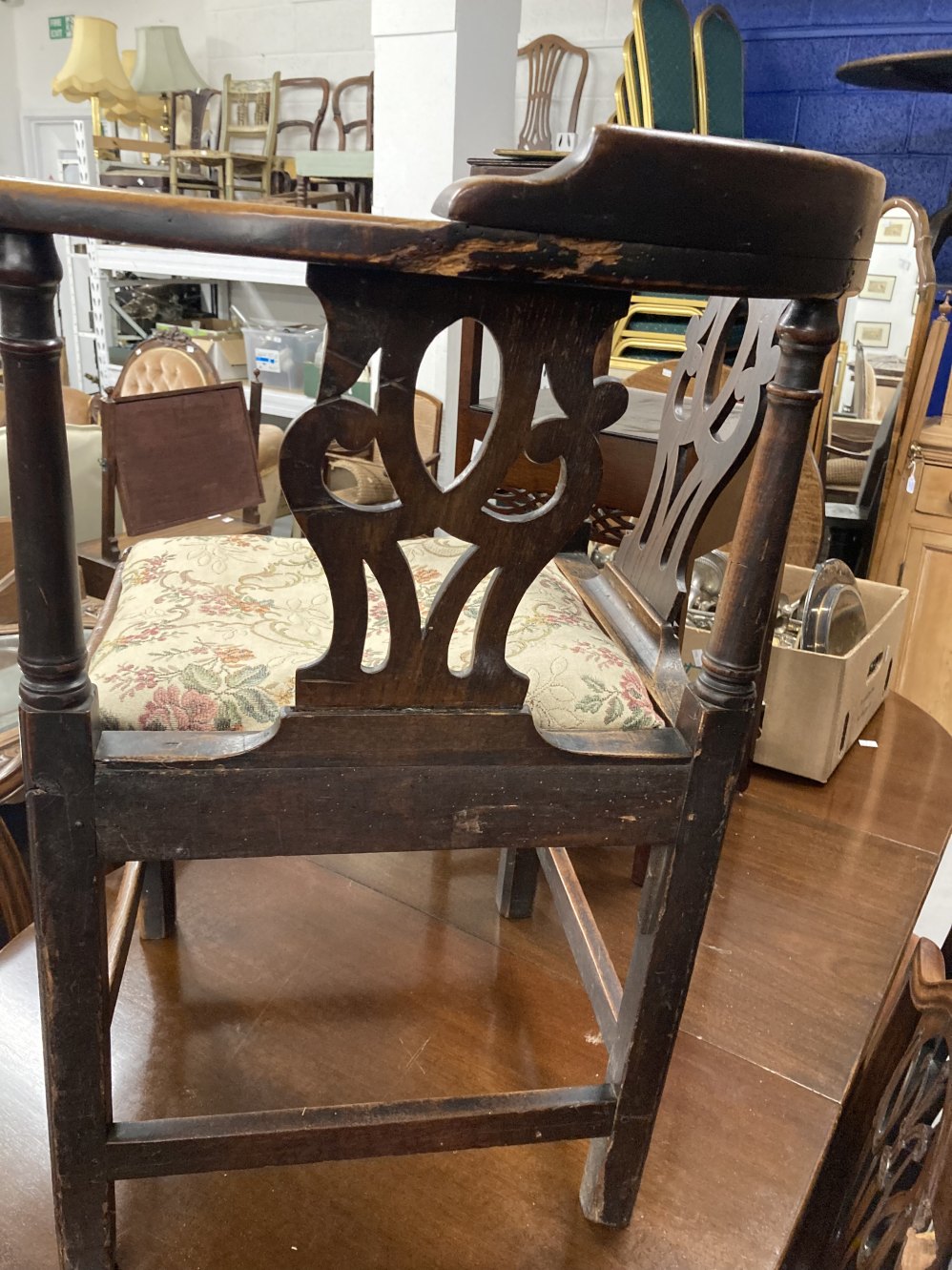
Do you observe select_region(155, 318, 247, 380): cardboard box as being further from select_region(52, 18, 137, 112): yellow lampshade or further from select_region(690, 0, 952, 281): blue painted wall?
select_region(690, 0, 952, 281): blue painted wall

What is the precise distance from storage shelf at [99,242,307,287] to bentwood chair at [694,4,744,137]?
1288 millimetres

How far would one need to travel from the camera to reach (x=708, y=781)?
1.92 feet

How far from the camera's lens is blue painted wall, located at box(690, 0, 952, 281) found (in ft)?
9.18

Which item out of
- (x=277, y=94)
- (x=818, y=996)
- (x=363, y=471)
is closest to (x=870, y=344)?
(x=363, y=471)

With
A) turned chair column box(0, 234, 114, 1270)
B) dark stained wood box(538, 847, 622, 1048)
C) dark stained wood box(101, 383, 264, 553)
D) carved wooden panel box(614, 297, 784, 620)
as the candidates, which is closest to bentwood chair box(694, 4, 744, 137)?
dark stained wood box(101, 383, 264, 553)

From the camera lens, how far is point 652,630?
0.73 m

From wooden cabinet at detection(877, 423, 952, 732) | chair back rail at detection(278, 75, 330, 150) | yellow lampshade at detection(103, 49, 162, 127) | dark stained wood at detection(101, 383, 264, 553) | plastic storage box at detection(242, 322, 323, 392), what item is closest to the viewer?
dark stained wood at detection(101, 383, 264, 553)

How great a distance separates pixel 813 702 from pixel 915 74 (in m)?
2.08

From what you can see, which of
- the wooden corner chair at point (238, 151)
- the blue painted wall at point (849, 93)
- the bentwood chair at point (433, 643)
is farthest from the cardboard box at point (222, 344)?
the bentwood chair at point (433, 643)

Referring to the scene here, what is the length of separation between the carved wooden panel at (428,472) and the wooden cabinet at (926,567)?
2180mm

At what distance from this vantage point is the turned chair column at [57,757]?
1.41 feet

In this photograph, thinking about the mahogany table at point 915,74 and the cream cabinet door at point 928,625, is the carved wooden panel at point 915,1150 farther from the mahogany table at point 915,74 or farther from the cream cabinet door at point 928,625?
the mahogany table at point 915,74

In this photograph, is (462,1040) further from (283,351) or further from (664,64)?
(283,351)

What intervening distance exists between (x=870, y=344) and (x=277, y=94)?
384cm
